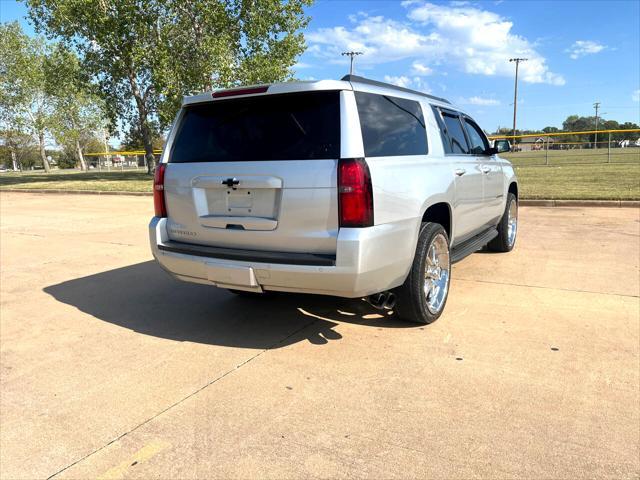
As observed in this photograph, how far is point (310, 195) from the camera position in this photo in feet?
10.6

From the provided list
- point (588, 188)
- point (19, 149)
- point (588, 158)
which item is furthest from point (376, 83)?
point (19, 149)

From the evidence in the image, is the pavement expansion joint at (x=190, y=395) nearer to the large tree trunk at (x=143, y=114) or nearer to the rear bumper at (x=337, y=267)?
the rear bumper at (x=337, y=267)

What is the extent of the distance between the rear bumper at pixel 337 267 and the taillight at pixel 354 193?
0.24 feet

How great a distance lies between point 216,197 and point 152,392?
1.42 m

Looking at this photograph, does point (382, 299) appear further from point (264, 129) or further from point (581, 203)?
point (581, 203)

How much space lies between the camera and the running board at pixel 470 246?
4644mm

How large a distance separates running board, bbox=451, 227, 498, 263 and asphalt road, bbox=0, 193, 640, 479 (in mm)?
440

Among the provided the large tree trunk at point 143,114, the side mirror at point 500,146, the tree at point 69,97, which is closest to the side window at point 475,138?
the side mirror at point 500,146

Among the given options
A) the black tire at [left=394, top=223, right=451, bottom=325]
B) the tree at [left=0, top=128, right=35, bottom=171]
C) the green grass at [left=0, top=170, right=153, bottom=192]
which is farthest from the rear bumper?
the tree at [left=0, top=128, right=35, bottom=171]

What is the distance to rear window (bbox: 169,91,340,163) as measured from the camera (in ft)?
10.9

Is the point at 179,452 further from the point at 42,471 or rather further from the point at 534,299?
the point at 534,299

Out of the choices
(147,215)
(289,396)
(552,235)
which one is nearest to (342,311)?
(289,396)

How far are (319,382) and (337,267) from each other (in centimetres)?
76

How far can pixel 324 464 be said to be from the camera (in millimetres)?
2371
